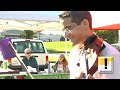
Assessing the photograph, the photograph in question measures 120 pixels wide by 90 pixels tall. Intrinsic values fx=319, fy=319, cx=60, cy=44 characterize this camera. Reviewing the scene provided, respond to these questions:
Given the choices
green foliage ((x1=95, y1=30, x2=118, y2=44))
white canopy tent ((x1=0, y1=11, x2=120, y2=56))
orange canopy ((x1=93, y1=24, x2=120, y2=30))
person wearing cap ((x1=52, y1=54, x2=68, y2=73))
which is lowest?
person wearing cap ((x1=52, y1=54, x2=68, y2=73))

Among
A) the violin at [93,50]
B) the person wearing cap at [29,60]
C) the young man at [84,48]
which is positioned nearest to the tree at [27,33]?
the person wearing cap at [29,60]

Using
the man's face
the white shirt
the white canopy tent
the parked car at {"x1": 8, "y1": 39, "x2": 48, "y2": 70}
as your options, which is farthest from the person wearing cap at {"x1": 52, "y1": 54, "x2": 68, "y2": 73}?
the white canopy tent

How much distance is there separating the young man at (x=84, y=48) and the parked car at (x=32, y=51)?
544 millimetres

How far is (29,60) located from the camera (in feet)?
21.9

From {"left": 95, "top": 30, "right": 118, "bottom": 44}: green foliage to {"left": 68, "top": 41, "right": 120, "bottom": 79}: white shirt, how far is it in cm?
10

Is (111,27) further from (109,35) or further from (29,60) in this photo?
(29,60)

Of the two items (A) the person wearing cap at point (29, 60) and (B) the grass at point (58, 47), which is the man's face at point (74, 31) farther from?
(A) the person wearing cap at point (29, 60)

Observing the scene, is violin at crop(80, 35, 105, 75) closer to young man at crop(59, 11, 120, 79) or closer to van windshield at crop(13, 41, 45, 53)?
young man at crop(59, 11, 120, 79)

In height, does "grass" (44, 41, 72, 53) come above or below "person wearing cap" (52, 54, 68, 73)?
above

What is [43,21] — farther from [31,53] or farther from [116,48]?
[116,48]

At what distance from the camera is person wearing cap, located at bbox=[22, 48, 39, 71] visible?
6641 millimetres

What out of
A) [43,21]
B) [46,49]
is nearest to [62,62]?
[46,49]

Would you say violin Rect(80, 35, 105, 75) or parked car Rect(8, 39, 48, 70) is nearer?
violin Rect(80, 35, 105, 75)

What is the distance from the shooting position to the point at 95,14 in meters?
6.58
